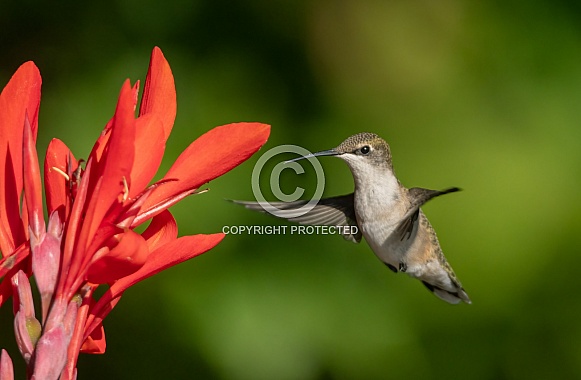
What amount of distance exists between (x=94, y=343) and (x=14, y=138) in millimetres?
220

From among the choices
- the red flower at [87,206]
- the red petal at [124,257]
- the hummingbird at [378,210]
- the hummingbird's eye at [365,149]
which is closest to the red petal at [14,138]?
the red flower at [87,206]

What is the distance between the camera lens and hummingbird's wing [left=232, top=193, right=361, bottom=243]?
134 cm

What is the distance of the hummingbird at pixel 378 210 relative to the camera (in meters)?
1.25

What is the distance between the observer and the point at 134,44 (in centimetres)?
200

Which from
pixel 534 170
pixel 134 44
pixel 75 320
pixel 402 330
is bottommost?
pixel 402 330

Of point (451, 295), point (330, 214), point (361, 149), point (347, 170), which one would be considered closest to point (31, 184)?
point (361, 149)

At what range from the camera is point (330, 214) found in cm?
141

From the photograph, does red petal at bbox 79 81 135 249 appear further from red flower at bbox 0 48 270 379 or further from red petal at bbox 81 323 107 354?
red petal at bbox 81 323 107 354

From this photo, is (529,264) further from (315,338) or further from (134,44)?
(134,44)

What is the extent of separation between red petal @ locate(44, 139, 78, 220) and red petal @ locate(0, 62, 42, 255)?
0.09ft

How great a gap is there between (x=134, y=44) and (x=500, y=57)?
0.86 meters

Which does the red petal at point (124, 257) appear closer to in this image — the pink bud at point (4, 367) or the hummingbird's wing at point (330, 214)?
the pink bud at point (4, 367)

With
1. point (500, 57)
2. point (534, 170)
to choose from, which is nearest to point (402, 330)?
point (534, 170)

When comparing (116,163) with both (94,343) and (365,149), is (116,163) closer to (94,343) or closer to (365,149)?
(94,343)
